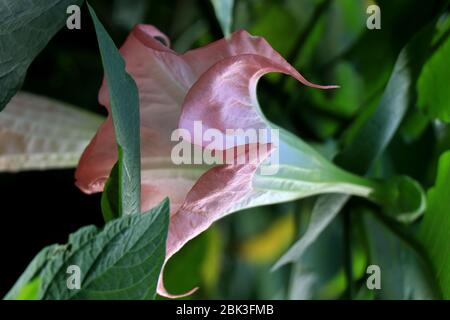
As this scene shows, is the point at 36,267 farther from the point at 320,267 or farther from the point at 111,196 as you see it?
the point at 320,267

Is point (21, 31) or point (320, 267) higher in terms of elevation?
point (21, 31)

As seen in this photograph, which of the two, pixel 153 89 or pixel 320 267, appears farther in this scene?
pixel 320 267

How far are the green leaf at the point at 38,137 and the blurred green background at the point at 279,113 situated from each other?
4 centimetres

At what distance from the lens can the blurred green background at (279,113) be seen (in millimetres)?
373

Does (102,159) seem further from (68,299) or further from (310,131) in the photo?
(310,131)

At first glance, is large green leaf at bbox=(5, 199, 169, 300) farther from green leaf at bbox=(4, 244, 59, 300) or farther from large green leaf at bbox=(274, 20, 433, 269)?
large green leaf at bbox=(274, 20, 433, 269)

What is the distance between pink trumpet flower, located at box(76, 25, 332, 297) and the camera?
0.22m

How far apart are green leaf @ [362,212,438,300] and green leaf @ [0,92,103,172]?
0.16 m

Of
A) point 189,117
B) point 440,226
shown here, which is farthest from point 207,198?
point 440,226

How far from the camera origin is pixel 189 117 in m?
0.22

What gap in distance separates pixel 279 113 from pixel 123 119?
20 centimetres

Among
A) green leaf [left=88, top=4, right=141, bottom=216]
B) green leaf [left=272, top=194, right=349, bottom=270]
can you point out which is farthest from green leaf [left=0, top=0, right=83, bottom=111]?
green leaf [left=272, top=194, right=349, bottom=270]
